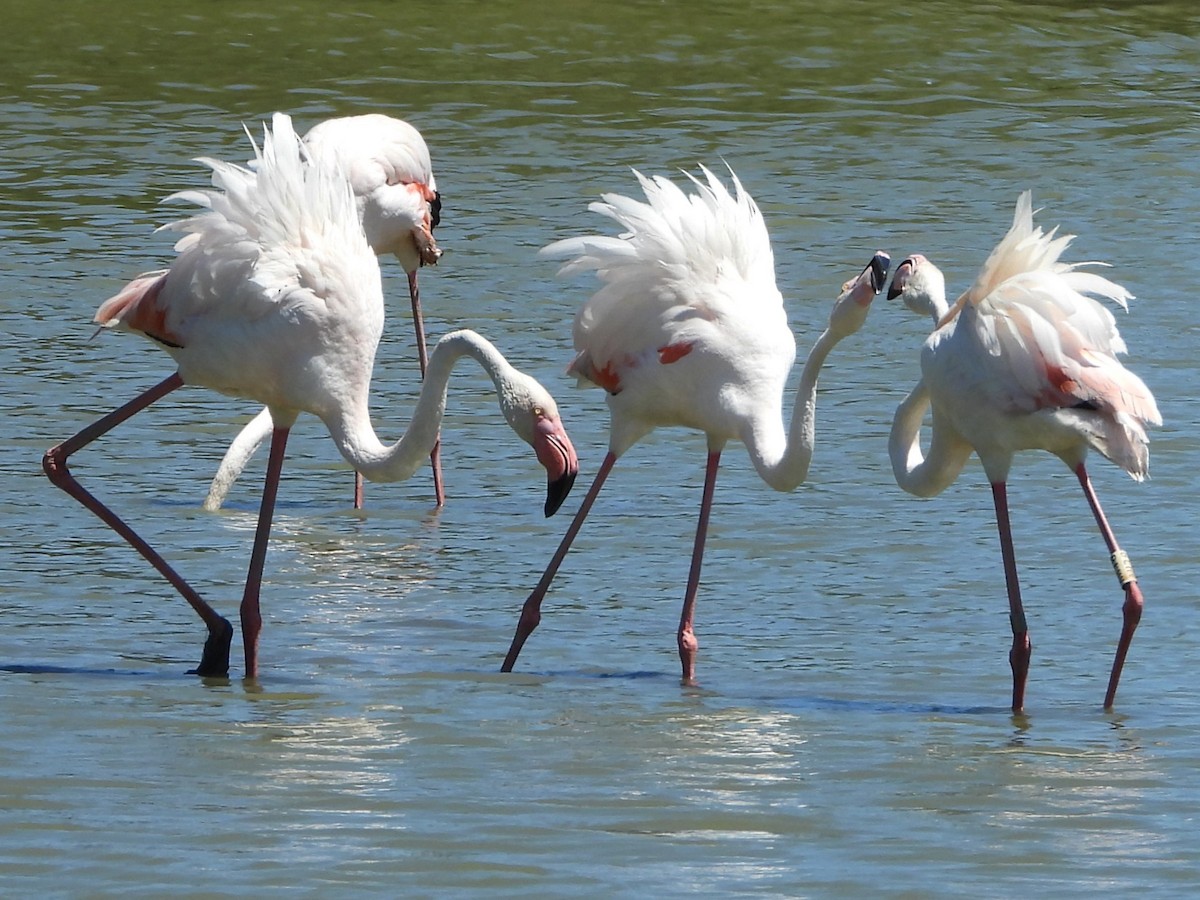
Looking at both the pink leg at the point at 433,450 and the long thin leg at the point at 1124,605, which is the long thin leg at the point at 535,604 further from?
the long thin leg at the point at 1124,605

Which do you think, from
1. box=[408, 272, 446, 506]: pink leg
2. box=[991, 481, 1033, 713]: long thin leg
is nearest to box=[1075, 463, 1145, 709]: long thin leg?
box=[991, 481, 1033, 713]: long thin leg

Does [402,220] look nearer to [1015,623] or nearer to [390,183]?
[390,183]

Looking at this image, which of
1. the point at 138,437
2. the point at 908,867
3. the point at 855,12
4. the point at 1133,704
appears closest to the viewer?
the point at 908,867

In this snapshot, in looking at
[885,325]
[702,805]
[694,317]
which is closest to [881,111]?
[885,325]

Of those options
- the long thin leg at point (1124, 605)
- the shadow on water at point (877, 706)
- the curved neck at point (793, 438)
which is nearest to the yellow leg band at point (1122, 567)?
the long thin leg at point (1124, 605)

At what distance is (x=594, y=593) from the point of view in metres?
7.27

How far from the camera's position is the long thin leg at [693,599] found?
20.9ft

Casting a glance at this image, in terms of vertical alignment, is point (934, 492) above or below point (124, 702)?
above

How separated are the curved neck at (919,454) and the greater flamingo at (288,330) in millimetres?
1018

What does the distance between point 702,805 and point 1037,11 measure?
15113 mm

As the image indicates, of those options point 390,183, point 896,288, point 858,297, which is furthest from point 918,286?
point 390,183

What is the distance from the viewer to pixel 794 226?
41.0ft

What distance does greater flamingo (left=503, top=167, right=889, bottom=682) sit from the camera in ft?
21.9

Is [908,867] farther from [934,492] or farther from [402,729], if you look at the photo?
[934,492]
